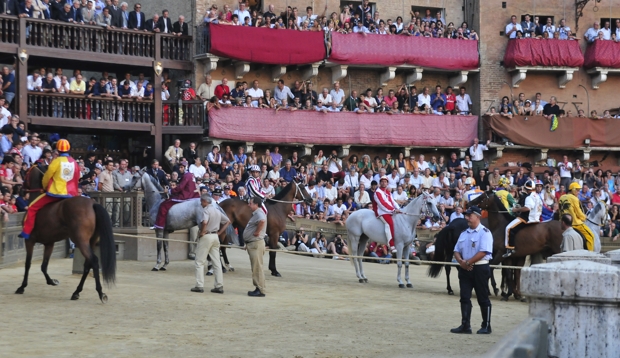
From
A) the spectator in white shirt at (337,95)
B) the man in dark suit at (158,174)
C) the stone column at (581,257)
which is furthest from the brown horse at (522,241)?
the spectator in white shirt at (337,95)

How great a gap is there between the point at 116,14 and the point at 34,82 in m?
3.91

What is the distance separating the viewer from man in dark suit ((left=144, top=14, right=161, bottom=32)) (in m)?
34.2

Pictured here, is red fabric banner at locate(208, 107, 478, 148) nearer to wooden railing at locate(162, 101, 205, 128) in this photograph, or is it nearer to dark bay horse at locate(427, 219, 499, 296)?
wooden railing at locate(162, 101, 205, 128)

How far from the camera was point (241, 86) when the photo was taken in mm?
35844

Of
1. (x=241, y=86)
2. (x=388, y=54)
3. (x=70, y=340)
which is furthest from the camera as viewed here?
(x=388, y=54)

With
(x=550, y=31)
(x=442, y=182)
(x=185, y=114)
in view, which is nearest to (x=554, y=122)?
(x=550, y=31)

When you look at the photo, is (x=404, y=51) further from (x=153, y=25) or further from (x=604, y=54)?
(x=153, y=25)

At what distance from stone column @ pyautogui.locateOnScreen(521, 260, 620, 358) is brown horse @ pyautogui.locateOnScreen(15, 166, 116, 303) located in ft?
33.5

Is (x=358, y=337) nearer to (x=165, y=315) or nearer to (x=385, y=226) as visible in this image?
(x=165, y=315)

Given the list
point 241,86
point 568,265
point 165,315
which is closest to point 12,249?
point 165,315

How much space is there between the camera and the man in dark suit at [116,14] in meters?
33.0

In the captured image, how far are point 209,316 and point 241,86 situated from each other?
20326 mm

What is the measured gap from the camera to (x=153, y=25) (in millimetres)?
34406

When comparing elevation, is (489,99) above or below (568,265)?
above
